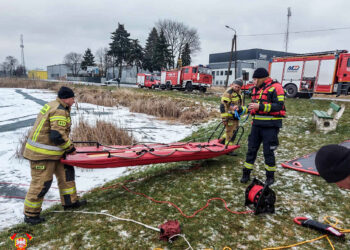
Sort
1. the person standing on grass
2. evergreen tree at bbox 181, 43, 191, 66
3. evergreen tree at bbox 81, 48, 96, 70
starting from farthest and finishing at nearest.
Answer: evergreen tree at bbox 81, 48, 96, 70
evergreen tree at bbox 181, 43, 191, 66
the person standing on grass

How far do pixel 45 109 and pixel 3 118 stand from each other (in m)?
9.69

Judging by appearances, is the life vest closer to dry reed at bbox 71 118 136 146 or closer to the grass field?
the grass field

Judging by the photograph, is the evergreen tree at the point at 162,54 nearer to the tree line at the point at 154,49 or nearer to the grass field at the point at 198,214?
the tree line at the point at 154,49

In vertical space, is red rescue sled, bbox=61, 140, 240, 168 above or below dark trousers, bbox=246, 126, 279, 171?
below

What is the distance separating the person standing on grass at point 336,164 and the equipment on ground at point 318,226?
1.63 metres

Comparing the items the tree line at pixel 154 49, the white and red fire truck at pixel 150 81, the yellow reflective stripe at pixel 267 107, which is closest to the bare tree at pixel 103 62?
the tree line at pixel 154 49

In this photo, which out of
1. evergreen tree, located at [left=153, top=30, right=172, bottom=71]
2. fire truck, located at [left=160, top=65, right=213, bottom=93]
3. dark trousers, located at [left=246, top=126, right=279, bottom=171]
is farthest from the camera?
evergreen tree, located at [left=153, top=30, right=172, bottom=71]

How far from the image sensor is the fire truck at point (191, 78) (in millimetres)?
19562

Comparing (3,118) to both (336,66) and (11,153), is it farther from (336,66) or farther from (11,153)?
(336,66)

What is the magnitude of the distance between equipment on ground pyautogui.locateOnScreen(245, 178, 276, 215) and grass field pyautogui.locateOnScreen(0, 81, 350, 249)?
0.10m

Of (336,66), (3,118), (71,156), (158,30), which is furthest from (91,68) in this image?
(71,156)

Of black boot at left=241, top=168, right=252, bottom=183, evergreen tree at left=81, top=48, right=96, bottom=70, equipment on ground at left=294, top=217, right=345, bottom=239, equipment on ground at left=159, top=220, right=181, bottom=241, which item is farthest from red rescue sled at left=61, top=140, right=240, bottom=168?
evergreen tree at left=81, top=48, right=96, bottom=70

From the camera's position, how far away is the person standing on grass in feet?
3.63

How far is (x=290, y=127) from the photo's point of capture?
23.6 ft
